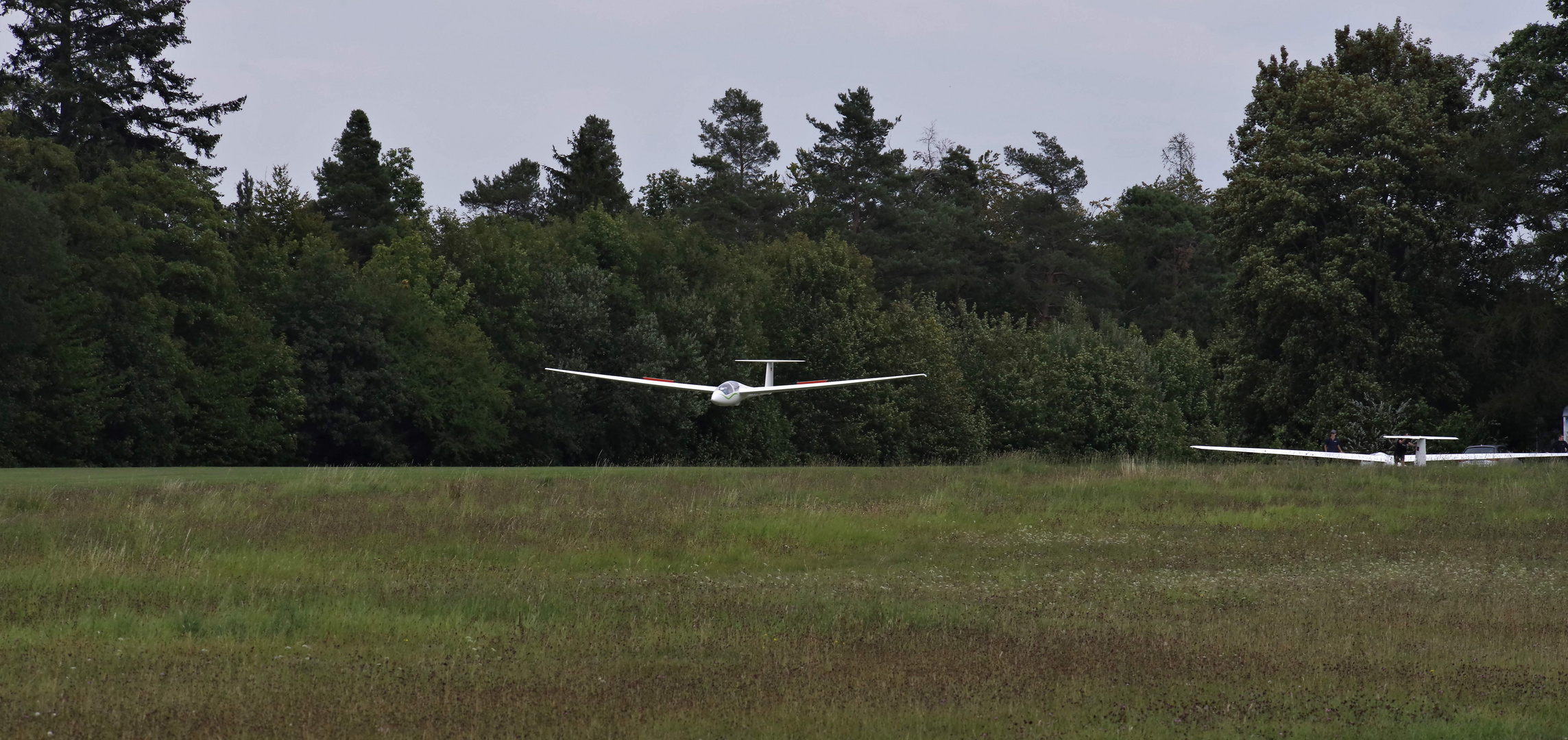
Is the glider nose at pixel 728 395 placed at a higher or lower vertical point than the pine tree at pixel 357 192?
lower

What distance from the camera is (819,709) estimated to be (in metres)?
11.7

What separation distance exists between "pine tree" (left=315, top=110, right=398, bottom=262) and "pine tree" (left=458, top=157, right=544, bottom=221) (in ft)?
72.1

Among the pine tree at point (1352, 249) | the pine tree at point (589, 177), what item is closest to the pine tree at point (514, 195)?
the pine tree at point (589, 177)

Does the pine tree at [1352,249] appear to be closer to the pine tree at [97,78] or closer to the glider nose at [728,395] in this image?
the glider nose at [728,395]

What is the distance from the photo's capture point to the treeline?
53.0 m

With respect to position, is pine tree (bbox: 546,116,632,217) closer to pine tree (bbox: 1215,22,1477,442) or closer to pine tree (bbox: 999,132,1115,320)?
pine tree (bbox: 999,132,1115,320)

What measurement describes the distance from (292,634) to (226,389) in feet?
150

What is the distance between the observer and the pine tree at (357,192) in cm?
7812

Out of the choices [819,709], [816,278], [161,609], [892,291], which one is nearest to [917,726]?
[819,709]

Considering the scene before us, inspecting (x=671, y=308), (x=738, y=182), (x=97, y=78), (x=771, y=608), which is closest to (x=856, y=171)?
(x=738, y=182)

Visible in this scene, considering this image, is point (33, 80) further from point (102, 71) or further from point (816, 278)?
point (816, 278)

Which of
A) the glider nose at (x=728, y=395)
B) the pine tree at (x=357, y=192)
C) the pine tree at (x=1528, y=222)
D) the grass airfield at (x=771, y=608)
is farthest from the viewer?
the pine tree at (x=357, y=192)

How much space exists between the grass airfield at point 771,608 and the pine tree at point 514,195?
72.7 meters

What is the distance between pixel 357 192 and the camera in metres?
78.1
